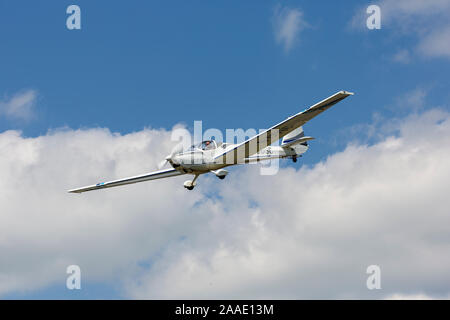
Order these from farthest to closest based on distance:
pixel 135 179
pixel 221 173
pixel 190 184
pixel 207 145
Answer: pixel 135 179 → pixel 190 184 → pixel 207 145 → pixel 221 173

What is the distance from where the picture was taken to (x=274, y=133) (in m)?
36.5

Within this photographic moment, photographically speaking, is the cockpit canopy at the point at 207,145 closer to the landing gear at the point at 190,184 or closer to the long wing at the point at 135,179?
the landing gear at the point at 190,184

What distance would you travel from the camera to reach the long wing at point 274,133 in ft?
111

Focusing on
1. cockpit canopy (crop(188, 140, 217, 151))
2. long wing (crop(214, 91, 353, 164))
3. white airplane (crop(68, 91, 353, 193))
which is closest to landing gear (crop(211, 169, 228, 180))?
white airplane (crop(68, 91, 353, 193))

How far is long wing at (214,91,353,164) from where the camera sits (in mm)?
33750

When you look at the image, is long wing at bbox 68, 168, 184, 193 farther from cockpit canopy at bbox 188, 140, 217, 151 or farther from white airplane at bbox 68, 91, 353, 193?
cockpit canopy at bbox 188, 140, 217, 151

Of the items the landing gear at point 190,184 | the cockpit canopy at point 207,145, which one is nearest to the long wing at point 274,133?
the cockpit canopy at point 207,145

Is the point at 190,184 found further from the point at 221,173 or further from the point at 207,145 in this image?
the point at 207,145

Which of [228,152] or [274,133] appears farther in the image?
[228,152]

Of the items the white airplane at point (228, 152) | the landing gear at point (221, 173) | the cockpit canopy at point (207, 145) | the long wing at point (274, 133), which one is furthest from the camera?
the cockpit canopy at point (207, 145)

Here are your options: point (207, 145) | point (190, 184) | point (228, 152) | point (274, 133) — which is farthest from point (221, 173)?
point (274, 133)
